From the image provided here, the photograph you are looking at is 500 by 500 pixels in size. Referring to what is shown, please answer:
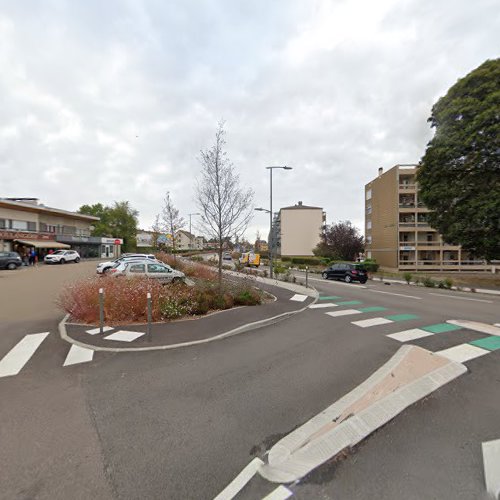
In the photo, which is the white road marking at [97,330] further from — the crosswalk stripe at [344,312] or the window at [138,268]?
the window at [138,268]

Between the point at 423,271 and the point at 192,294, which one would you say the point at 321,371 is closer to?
the point at 192,294

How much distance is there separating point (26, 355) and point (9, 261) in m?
27.6

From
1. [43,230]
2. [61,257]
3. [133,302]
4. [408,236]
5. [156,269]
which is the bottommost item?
[133,302]

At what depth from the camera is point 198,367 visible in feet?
15.0

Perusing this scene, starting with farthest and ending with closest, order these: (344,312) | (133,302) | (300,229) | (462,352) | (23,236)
Result: (300,229), (23,236), (344,312), (133,302), (462,352)

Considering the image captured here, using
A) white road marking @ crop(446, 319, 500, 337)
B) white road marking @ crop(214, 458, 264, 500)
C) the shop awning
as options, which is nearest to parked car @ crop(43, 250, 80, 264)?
the shop awning

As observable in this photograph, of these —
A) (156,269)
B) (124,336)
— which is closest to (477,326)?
(124,336)

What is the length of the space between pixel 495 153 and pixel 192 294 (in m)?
21.4

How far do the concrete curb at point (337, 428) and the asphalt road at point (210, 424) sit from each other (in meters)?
0.11

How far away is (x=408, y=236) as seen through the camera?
1361 inches

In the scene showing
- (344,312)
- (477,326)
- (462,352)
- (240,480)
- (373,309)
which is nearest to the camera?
(240,480)

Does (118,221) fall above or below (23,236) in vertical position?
above

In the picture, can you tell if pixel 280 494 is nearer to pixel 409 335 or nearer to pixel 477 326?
pixel 409 335

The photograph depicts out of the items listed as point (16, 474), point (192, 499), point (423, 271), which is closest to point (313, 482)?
point (192, 499)
